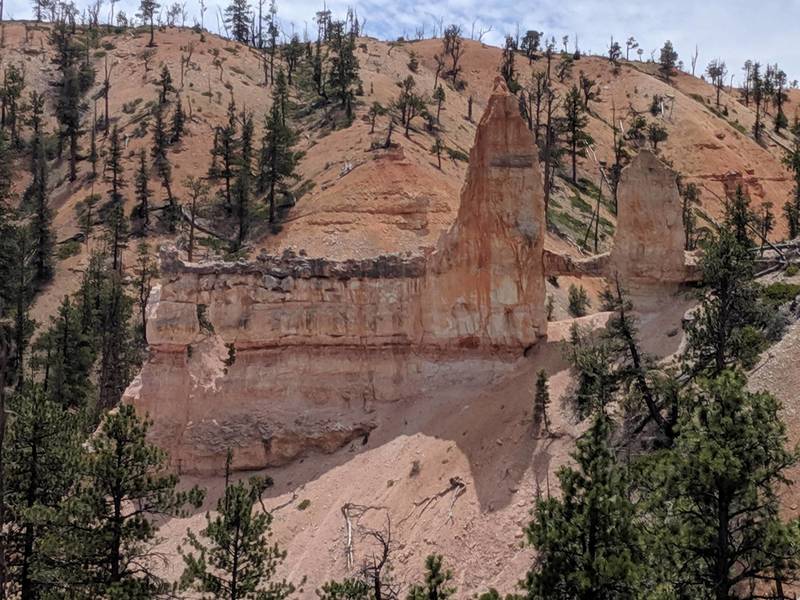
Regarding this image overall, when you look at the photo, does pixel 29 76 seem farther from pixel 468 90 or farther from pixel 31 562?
pixel 31 562

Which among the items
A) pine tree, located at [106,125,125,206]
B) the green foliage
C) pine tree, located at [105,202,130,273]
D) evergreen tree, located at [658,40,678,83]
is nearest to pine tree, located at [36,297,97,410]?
pine tree, located at [105,202,130,273]

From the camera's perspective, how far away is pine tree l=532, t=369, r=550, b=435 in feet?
89.6

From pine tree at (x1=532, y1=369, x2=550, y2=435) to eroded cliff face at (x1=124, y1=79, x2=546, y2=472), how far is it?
343 centimetres

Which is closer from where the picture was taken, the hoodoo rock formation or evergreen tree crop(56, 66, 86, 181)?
the hoodoo rock formation

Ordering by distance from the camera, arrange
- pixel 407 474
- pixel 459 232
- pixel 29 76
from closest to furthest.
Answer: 1. pixel 407 474
2. pixel 459 232
3. pixel 29 76

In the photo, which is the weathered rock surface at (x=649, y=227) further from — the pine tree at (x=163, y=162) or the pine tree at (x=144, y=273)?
the pine tree at (x=163, y=162)

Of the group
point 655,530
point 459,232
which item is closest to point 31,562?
point 655,530

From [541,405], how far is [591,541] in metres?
11.1

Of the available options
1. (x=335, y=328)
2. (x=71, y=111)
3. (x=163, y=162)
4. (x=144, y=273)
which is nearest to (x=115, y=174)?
(x=163, y=162)

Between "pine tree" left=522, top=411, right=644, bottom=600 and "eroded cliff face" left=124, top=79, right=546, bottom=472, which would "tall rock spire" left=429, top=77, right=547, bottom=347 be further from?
"pine tree" left=522, top=411, right=644, bottom=600

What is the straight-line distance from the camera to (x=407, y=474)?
28.4 meters

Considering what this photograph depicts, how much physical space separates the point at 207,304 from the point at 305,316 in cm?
393

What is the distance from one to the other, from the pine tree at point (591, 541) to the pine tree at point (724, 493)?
0.82 m

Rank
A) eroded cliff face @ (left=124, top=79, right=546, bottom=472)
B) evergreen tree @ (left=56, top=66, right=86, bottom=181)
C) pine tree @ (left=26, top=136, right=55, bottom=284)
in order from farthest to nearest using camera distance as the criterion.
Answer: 1. evergreen tree @ (left=56, top=66, right=86, bottom=181)
2. pine tree @ (left=26, top=136, right=55, bottom=284)
3. eroded cliff face @ (left=124, top=79, right=546, bottom=472)
